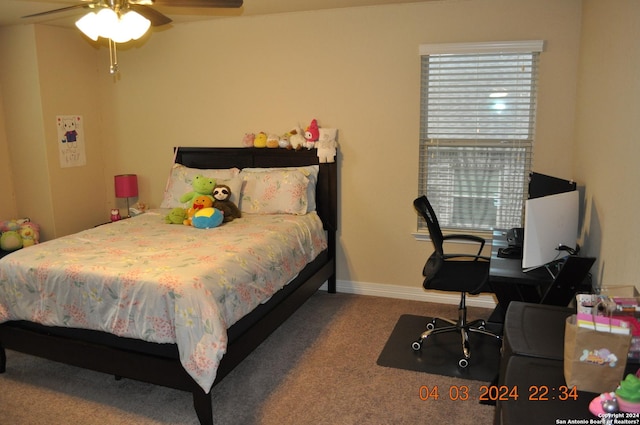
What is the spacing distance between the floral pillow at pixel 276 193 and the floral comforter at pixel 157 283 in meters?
0.56

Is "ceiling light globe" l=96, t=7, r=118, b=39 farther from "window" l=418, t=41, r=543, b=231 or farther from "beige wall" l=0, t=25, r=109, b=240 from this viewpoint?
"beige wall" l=0, t=25, r=109, b=240

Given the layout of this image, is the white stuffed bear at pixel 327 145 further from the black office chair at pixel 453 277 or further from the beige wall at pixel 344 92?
the black office chair at pixel 453 277

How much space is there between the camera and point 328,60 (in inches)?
162

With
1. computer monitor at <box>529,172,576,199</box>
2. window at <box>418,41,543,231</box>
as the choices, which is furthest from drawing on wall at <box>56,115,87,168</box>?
computer monitor at <box>529,172,576,199</box>

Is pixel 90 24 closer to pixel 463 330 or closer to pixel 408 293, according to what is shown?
pixel 463 330

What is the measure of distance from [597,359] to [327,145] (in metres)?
2.97

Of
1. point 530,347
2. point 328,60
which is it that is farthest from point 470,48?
point 530,347

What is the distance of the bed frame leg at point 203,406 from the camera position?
2.41 m

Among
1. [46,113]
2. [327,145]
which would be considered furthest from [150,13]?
[46,113]

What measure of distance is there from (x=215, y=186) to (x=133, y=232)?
739 millimetres

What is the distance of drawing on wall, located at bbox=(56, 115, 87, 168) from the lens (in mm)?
4578

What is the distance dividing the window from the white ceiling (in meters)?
0.67

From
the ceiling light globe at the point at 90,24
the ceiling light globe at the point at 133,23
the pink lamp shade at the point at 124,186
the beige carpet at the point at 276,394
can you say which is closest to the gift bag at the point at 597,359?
the beige carpet at the point at 276,394

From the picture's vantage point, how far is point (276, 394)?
2.79 meters
